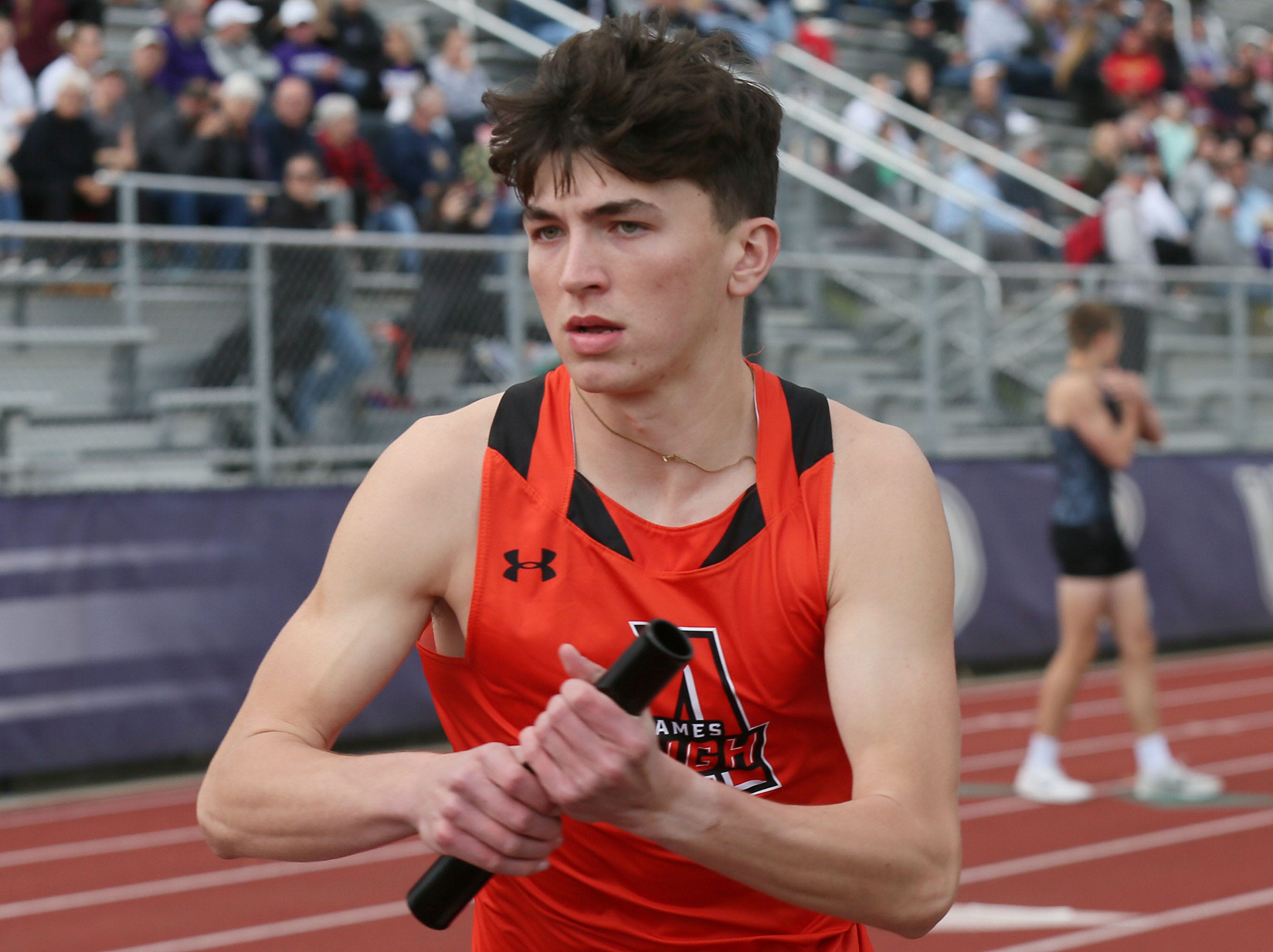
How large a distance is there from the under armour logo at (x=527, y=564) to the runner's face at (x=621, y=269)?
0.25 meters

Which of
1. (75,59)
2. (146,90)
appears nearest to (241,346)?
(146,90)

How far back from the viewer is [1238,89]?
19375 millimetres

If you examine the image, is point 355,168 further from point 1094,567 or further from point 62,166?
point 1094,567

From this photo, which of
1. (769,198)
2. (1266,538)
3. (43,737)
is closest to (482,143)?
(43,737)

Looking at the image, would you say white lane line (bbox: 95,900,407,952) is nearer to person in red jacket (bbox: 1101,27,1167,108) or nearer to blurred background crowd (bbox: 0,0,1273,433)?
blurred background crowd (bbox: 0,0,1273,433)

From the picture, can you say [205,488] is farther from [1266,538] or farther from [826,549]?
[1266,538]

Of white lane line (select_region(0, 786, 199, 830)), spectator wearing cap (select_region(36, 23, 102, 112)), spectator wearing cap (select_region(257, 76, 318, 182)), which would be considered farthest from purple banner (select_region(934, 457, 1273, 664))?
spectator wearing cap (select_region(36, 23, 102, 112))

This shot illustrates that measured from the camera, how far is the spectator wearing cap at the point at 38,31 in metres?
9.98

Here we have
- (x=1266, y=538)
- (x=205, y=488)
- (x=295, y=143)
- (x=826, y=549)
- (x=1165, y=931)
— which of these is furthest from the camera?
(x=1266, y=538)

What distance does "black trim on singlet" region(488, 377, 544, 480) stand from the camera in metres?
2.49

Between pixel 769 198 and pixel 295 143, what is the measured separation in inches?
312

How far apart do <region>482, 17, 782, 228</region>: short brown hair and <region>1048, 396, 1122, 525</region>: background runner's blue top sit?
5.78 metres

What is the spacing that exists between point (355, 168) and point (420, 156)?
0.68 metres

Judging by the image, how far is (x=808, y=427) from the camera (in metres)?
2.55
